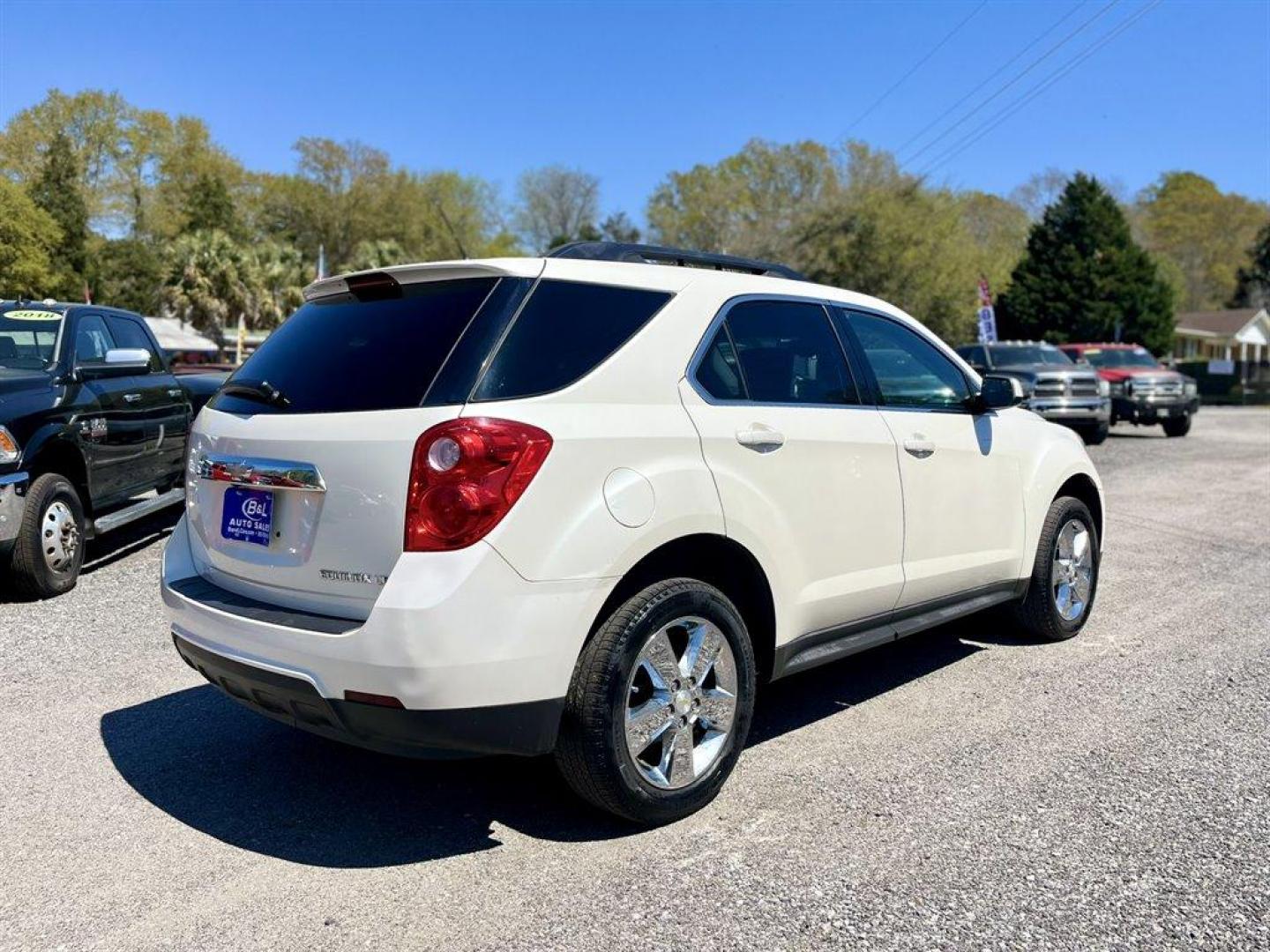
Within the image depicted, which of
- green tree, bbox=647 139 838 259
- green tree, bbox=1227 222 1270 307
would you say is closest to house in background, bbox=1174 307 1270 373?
green tree, bbox=1227 222 1270 307

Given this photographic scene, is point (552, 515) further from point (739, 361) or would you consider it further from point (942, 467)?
point (942, 467)

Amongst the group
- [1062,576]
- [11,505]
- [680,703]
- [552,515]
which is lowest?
[1062,576]

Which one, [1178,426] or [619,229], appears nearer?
[1178,426]

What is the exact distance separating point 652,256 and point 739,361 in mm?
597

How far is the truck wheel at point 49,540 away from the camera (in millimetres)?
6387

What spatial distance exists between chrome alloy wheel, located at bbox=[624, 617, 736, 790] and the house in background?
2818 inches

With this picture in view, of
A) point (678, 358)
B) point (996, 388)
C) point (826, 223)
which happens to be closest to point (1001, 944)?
point (678, 358)

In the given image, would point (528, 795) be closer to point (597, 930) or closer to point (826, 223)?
point (597, 930)

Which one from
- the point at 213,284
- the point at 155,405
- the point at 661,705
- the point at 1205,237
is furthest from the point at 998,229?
the point at 661,705

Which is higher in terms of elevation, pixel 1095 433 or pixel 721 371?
pixel 721 371

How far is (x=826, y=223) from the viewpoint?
151 feet

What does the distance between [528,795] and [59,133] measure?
61.1 meters

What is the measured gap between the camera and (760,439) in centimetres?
363

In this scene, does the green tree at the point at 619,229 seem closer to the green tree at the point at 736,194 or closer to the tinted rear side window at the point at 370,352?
the green tree at the point at 736,194
